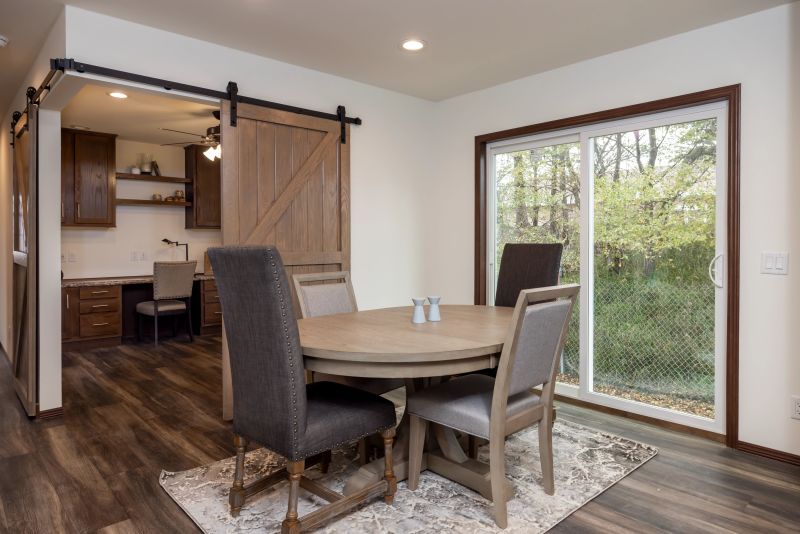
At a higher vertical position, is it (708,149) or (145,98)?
(145,98)

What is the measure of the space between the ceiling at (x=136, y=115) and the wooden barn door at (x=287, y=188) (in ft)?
2.80

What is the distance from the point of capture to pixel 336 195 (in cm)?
389

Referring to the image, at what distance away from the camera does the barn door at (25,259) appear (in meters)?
3.25

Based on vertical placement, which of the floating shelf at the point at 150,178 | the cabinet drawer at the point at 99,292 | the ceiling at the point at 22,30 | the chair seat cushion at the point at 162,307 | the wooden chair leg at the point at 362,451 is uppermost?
the ceiling at the point at 22,30

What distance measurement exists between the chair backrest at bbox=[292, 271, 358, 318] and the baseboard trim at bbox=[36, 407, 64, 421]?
183cm

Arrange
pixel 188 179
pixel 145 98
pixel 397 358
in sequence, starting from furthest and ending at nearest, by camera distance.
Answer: pixel 188 179 < pixel 145 98 < pixel 397 358

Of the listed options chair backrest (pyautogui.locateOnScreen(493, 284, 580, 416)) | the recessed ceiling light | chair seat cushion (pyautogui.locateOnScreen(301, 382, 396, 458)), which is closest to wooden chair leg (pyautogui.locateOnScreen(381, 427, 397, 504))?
chair seat cushion (pyautogui.locateOnScreen(301, 382, 396, 458))

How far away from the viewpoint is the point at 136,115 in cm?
492

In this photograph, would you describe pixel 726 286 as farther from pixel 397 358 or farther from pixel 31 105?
pixel 31 105

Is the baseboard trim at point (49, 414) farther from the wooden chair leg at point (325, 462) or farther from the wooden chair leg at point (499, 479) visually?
the wooden chair leg at point (499, 479)

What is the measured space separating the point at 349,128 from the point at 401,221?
908mm

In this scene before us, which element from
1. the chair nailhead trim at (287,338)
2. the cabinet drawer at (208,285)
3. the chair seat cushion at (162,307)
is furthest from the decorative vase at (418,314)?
the cabinet drawer at (208,285)

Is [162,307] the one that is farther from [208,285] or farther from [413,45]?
[413,45]

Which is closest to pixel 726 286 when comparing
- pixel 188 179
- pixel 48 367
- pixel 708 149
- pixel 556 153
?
pixel 708 149
